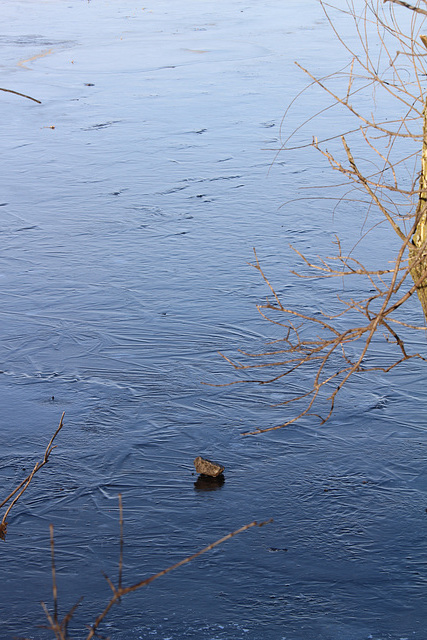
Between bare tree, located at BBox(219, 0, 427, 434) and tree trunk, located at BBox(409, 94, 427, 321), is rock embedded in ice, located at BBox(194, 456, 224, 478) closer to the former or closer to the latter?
bare tree, located at BBox(219, 0, 427, 434)

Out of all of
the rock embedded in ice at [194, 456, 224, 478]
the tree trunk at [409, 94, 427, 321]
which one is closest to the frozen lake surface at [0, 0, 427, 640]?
the rock embedded in ice at [194, 456, 224, 478]

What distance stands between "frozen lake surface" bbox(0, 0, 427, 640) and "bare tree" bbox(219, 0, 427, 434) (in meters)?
0.24

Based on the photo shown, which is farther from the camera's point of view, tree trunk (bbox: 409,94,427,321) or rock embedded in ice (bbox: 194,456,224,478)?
rock embedded in ice (bbox: 194,456,224,478)

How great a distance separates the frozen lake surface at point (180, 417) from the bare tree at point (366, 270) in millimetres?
243

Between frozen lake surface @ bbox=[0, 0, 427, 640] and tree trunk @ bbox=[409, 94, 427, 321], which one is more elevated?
tree trunk @ bbox=[409, 94, 427, 321]

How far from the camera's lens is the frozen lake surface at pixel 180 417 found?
4.25 m

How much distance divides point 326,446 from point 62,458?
166 centimetres

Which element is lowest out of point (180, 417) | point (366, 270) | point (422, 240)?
point (180, 417)

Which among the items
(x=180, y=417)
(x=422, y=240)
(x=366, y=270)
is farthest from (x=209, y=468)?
(x=422, y=240)

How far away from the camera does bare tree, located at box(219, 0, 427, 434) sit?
105 inches

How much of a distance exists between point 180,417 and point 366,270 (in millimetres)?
1835

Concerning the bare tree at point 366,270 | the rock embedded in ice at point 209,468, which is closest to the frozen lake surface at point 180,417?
the rock embedded in ice at point 209,468

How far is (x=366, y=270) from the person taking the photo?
15.0 feet

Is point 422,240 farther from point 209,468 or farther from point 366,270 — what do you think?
point 209,468
